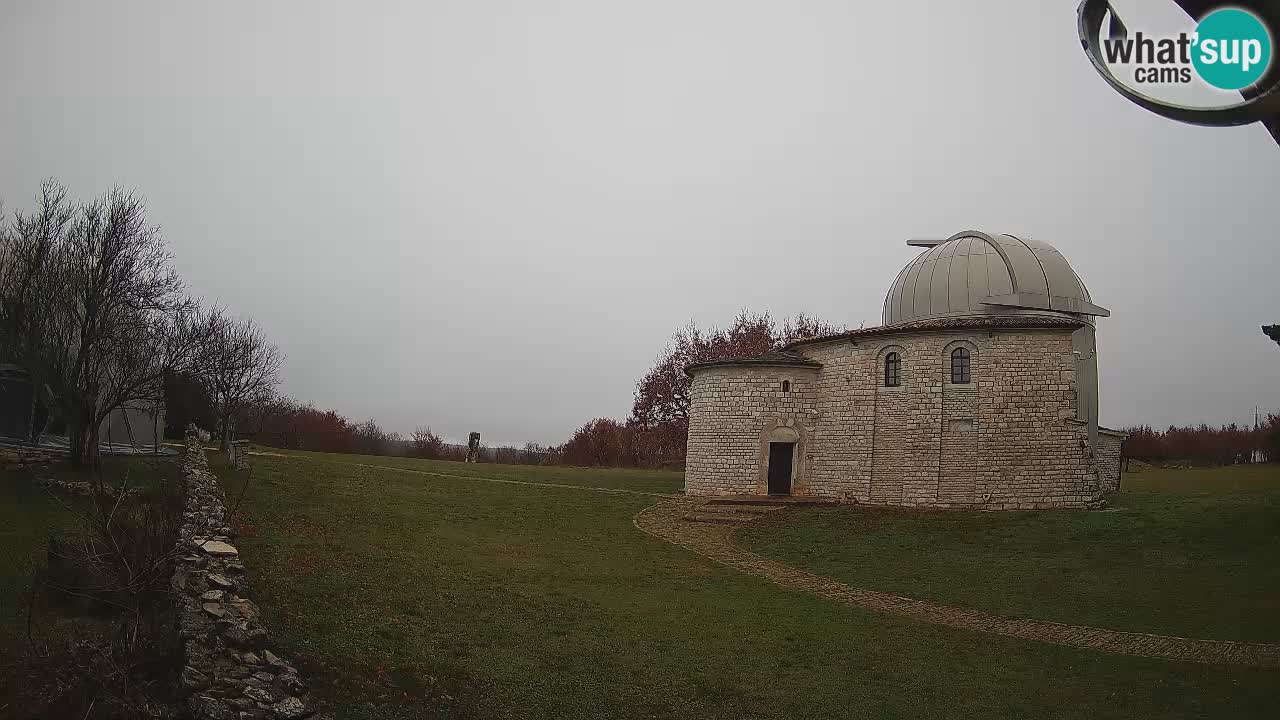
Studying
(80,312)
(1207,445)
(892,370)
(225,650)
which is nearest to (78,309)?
(80,312)

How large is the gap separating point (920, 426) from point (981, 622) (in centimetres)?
1173

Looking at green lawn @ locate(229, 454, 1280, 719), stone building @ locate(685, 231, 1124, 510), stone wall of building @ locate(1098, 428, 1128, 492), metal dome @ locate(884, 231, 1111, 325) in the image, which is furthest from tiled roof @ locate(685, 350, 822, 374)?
green lawn @ locate(229, 454, 1280, 719)

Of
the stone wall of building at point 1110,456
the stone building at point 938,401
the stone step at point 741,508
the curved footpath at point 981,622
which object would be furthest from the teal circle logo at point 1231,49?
the stone wall of building at point 1110,456

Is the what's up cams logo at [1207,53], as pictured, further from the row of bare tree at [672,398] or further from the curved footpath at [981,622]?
the row of bare tree at [672,398]

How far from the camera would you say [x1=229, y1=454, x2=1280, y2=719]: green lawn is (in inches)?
312

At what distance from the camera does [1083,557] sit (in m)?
16.5

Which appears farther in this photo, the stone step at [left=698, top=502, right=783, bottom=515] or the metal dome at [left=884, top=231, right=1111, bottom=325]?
the metal dome at [left=884, top=231, right=1111, bottom=325]

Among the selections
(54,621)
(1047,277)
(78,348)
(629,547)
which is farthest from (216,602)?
(1047,277)

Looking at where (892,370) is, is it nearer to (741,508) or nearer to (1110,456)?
(741,508)

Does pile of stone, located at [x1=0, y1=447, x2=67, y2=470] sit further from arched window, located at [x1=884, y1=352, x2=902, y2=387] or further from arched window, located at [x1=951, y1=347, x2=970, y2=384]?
arched window, located at [x1=951, y1=347, x2=970, y2=384]

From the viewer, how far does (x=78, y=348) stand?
61.2 feet

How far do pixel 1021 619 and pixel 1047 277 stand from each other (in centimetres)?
1543

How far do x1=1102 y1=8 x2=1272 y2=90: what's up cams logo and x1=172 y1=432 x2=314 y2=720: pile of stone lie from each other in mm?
7179

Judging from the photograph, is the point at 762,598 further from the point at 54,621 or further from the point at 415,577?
the point at 54,621
